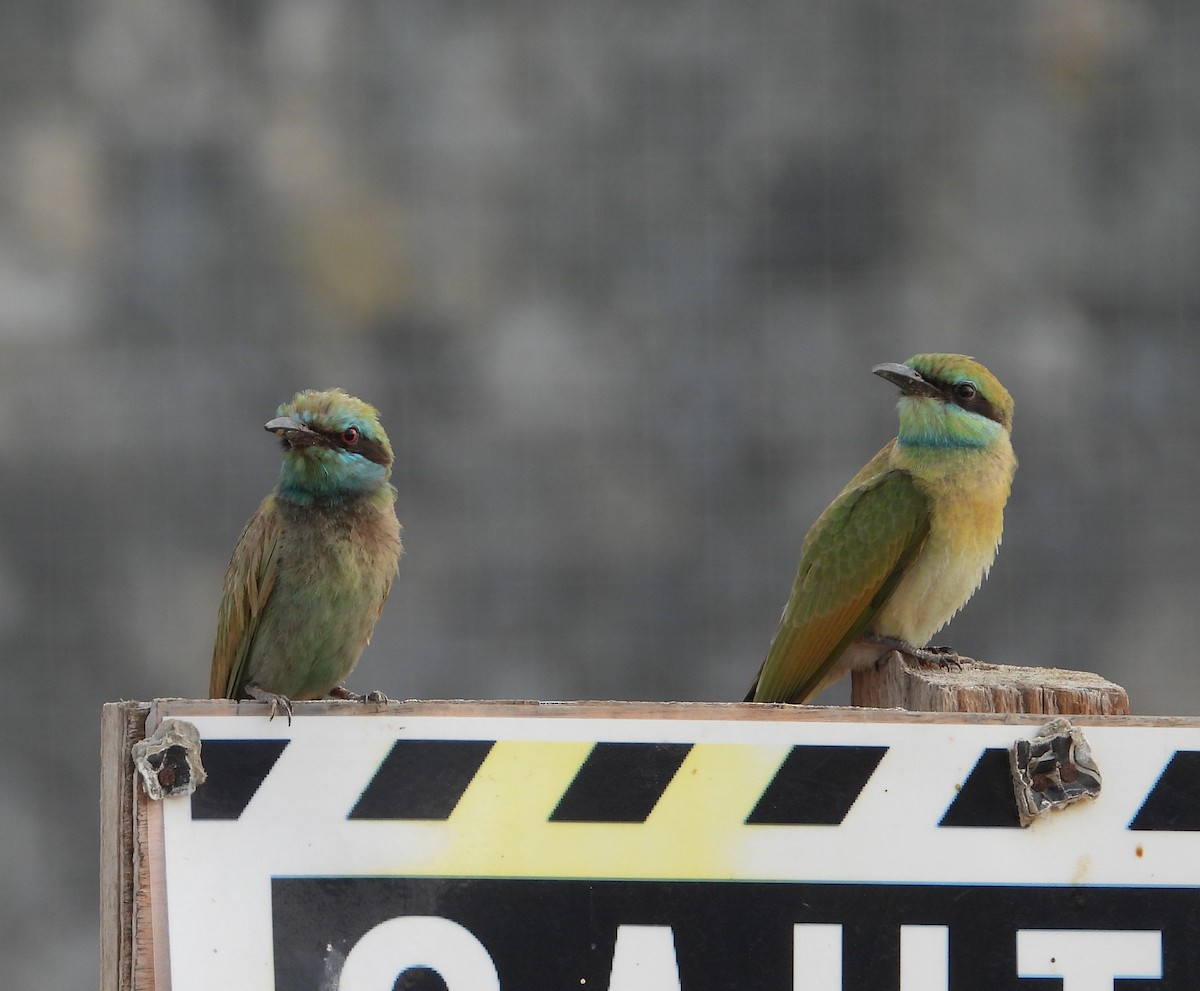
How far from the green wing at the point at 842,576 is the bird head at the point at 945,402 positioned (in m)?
0.08

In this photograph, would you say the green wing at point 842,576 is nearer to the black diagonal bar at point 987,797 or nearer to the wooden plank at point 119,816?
the black diagonal bar at point 987,797

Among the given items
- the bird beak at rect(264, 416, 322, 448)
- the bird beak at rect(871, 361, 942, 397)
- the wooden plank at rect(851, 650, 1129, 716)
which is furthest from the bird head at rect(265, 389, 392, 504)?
the wooden plank at rect(851, 650, 1129, 716)

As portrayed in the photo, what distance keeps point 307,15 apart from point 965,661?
101 inches

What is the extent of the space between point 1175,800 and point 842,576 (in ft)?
3.61

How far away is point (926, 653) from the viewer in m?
2.21

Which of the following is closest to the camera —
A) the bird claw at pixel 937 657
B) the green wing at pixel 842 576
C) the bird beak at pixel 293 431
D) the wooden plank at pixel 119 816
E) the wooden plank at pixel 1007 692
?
the wooden plank at pixel 119 816

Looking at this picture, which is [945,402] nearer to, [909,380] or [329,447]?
[909,380]

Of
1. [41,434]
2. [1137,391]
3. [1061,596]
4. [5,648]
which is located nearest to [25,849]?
[5,648]

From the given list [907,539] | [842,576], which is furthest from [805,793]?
[907,539]

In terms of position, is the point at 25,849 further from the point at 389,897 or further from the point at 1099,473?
the point at 389,897

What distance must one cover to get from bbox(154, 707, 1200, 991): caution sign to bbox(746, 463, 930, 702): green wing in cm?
97

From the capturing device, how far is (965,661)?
2.09 m

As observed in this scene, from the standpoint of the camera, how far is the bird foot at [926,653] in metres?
2.08

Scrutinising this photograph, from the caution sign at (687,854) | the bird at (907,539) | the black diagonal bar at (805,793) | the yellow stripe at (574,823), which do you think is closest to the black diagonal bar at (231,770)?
the caution sign at (687,854)
